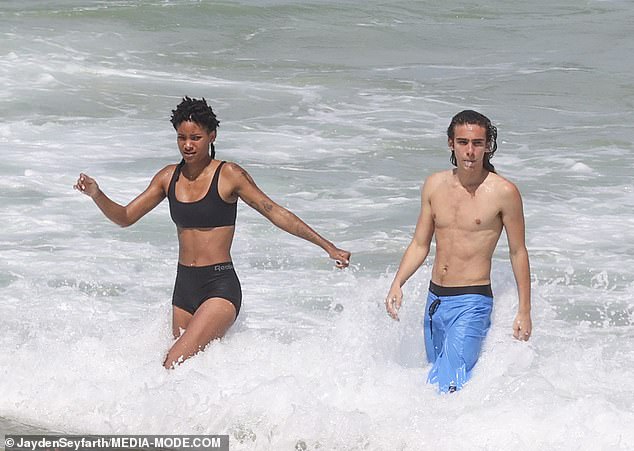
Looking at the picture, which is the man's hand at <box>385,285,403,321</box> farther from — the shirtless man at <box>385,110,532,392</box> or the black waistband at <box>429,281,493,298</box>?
the black waistband at <box>429,281,493,298</box>

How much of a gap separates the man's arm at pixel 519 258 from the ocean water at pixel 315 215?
0.61 ft

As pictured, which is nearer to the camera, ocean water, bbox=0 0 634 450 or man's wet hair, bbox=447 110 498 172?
man's wet hair, bbox=447 110 498 172

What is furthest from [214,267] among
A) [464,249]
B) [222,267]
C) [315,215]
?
[315,215]

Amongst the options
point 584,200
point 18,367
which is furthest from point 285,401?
point 584,200

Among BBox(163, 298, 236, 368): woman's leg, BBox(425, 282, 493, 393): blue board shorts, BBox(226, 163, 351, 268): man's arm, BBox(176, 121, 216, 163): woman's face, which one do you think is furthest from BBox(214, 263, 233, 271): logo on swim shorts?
BBox(425, 282, 493, 393): blue board shorts

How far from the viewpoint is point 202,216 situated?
639 cm

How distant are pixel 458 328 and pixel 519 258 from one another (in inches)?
18.2

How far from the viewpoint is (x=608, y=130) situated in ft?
46.6

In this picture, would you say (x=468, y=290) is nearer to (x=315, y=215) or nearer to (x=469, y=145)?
(x=469, y=145)

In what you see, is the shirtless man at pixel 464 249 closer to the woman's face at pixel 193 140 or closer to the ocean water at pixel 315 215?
the ocean water at pixel 315 215

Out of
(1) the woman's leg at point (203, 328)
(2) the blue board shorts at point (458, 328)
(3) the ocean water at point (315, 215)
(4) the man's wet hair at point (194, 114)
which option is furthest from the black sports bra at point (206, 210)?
(2) the blue board shorts at point (458, 328)

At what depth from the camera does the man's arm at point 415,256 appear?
19.7 feet

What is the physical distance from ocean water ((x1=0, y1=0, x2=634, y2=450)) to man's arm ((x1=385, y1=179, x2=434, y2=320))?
0.54 metres

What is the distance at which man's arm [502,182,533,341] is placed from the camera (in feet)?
19.4
